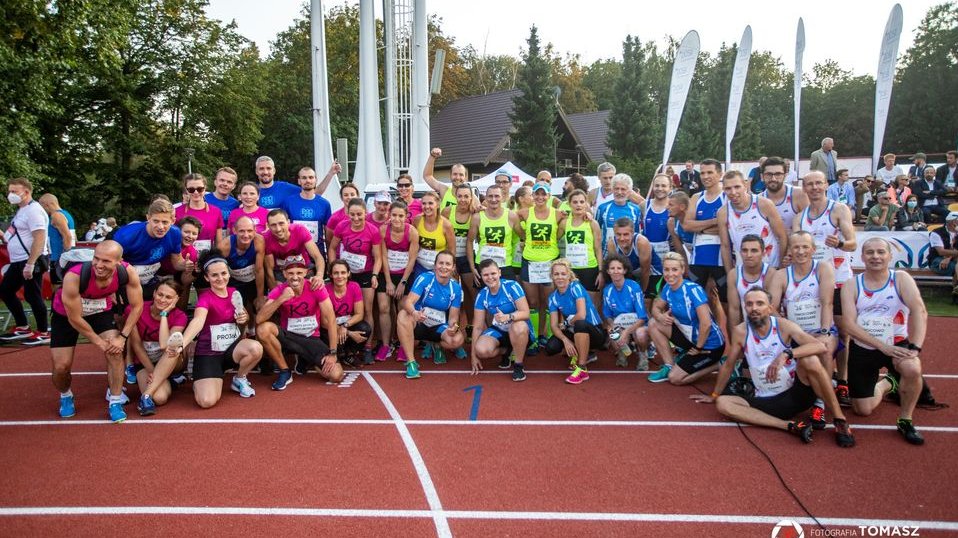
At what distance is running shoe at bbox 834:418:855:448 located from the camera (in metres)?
4.20

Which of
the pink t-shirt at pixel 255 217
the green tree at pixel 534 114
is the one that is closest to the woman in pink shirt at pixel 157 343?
the pink t-shirt at pixel 255 217

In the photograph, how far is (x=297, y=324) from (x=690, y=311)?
12.7 ft

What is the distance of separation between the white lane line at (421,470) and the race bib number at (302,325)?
37.1 inches

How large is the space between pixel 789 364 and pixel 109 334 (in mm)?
5461

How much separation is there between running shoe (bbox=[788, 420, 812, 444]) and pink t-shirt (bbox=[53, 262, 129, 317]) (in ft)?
17.8

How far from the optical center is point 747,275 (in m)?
5.23

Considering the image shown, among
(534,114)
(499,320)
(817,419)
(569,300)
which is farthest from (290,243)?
(534,114)

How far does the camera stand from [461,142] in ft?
112

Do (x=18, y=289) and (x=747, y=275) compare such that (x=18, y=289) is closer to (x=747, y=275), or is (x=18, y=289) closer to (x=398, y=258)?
(x=398, y=258)

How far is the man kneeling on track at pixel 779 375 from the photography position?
4340mm

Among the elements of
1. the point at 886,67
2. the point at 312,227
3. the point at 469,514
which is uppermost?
the point at 886,67

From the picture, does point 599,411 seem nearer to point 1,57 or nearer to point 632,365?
point 632,365

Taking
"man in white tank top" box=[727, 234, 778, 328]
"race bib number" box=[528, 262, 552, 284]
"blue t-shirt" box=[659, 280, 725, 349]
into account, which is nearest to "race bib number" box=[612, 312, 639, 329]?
"blue t-shirt" box=[659, 280, 725, 349]

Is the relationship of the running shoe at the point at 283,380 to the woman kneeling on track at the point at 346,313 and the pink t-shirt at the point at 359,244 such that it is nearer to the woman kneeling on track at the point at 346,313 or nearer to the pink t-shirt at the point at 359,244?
the woman kneeling on track at the point at 346,313
